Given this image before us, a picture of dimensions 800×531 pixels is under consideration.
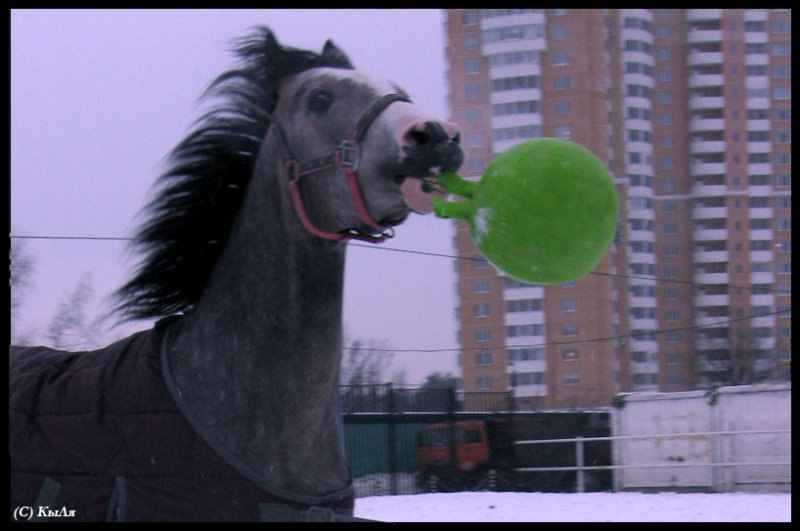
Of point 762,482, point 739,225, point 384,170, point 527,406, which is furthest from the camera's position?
point 527,406

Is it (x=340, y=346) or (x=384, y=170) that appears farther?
(x=340, y=346)

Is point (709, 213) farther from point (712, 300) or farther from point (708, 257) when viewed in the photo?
point (712, 300)

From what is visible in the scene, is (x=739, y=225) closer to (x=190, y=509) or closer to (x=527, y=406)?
(x=527, y=406)

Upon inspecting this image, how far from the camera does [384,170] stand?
1.90 meters

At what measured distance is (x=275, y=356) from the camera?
1984 millimetres

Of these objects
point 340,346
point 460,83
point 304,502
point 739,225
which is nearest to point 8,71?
point 340,346

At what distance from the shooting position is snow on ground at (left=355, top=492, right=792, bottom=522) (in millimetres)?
7375

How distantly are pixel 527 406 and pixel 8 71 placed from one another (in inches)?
569

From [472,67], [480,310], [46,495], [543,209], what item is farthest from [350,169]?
[472,67]

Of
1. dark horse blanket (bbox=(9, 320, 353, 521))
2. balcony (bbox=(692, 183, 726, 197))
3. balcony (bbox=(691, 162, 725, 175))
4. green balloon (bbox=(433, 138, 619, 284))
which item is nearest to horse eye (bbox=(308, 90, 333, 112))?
green balloon (bbox=(433, 138, 619, 284))

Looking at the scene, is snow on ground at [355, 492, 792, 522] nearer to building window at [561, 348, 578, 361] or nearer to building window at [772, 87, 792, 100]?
building window at [561, 348, 578, 361]

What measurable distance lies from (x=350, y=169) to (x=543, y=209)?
47 centimetres

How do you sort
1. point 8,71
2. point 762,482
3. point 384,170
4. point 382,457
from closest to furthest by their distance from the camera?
point 384,170 → point 8,71 → point 762,482 → point 382,457

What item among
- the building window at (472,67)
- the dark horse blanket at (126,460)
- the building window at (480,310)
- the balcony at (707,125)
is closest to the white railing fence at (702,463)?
the building window at (480,310)
